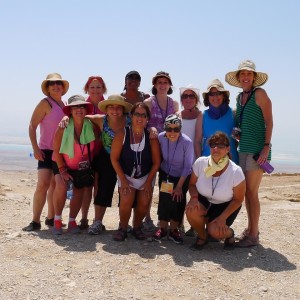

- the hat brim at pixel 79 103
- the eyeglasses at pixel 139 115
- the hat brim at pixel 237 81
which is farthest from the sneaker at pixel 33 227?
the hat brim at pixel 237 81

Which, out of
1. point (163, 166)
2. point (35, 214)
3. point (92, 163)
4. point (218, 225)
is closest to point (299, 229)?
point (218, 225)

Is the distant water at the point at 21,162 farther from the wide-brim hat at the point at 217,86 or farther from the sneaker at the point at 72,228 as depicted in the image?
the wide-brim hat at the point at 217,86

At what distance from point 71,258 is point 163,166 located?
1852 mm

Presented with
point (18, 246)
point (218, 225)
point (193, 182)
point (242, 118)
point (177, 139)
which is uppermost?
point (242, 118)

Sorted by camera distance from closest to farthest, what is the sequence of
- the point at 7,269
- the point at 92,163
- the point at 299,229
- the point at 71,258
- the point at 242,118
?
the point at 7,269 → the point at 71,258 → the point at 242,118 → the point at 92,163 → the point at 299,229

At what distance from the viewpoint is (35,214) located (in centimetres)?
643

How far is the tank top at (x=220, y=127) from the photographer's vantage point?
5930 millimetres

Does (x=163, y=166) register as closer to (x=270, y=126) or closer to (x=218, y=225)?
(x=218, y=225)

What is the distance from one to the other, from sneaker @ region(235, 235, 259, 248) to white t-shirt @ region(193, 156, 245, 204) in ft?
2.49

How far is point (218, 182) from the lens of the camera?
17.8 ft

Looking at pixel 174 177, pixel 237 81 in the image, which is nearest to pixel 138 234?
pixel 174 177

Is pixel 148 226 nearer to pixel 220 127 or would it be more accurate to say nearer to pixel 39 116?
pixel 220 127

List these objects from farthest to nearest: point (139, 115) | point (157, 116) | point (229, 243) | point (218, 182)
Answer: point (157, 116)
point (229, 243)
point (139, 115)
point (218, 182)

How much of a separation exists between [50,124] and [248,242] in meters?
3.47
